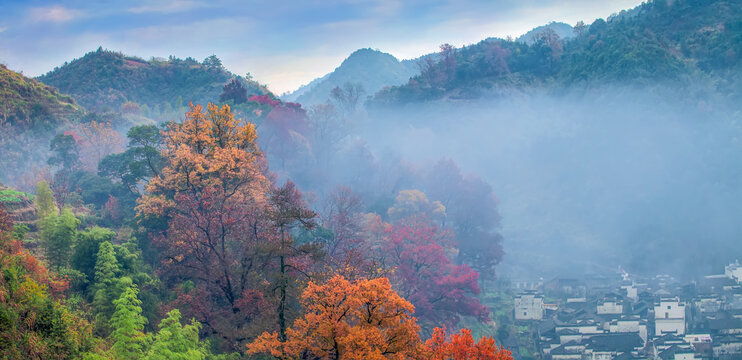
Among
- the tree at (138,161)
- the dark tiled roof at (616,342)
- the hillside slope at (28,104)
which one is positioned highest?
the hillside slope at (28,104)

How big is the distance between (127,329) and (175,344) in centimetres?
157

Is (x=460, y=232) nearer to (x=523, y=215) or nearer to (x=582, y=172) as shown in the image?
(x=523, y=215)

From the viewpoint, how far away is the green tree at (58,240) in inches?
806

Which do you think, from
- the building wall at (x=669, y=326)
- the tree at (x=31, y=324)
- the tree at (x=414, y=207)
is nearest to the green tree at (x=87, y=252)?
the tree at (x=31, y=324)

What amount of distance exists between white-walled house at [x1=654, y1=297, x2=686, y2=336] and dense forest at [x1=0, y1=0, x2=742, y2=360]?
→ 10997 mm

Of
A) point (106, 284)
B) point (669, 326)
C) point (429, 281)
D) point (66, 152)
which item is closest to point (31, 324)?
point (106, 284)

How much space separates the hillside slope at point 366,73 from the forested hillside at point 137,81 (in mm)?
45246

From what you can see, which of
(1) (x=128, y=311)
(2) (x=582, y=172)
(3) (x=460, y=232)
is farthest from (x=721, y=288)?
(1) (x=128, y=311)

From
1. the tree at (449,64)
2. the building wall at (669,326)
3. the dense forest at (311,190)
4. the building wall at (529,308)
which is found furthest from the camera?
the tree at (449,64)

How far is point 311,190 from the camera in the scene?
179ft

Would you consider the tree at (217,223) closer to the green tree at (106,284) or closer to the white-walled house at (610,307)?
the green tree at (106,284)

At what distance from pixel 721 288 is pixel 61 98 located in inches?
2468

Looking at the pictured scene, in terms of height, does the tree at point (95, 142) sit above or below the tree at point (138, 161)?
above

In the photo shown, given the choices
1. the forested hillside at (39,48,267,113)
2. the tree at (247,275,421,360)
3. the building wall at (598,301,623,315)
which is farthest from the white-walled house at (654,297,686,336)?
the forested hillside at (39,48,267,113)
